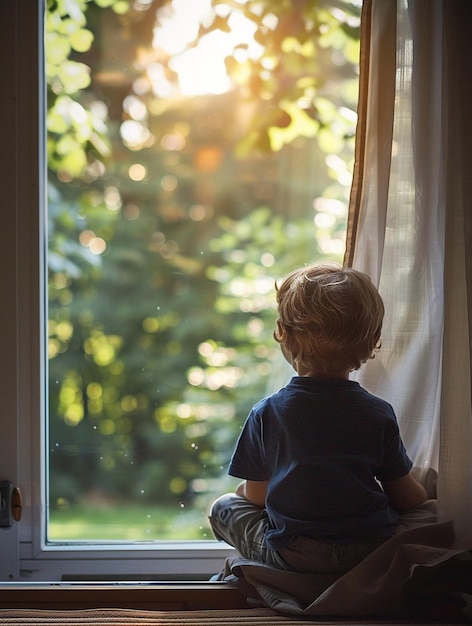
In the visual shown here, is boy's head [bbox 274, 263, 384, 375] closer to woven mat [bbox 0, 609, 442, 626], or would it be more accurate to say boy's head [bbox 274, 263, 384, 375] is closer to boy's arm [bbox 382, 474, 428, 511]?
boy's arm [bbox 382, 474, 428, 511]

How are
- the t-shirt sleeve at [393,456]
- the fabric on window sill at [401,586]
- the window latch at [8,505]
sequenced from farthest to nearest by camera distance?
the window latch at [8,505], the t-shirt sleeve at [393,456], the fabric on window sill at [401,586]

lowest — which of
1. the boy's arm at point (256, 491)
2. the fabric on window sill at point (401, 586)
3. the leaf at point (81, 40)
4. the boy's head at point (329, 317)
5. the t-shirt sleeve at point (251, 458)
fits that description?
the fabric on window sill at point (401, 586)

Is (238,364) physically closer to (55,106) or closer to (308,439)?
(308,439)

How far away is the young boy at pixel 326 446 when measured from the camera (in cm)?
126

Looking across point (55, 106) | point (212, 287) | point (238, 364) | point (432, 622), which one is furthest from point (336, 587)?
point (55, 106)

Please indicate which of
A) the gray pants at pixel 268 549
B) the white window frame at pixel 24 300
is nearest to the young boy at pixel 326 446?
the gray pants at pixel 268 549

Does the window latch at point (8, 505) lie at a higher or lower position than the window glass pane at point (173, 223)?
lower

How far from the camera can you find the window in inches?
61.3

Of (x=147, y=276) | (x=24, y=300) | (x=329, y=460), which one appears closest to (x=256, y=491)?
(x=329, y=460)

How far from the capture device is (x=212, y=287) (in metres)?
1.60

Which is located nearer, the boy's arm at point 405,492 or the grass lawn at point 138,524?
the boy's arm at point 405,492

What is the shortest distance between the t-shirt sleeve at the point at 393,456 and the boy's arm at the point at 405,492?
0.02 meters

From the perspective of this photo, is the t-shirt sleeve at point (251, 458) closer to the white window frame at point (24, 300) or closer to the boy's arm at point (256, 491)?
the boy's arm at point (256, 491)

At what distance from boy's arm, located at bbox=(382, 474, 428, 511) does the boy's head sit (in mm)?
218
